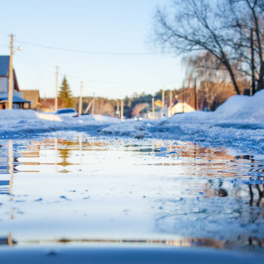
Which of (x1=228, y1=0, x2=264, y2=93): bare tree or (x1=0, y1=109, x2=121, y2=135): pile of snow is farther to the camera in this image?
(x1=228, y1=0, x2=264, y2=93): bare tree

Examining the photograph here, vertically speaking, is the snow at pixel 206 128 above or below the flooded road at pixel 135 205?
above

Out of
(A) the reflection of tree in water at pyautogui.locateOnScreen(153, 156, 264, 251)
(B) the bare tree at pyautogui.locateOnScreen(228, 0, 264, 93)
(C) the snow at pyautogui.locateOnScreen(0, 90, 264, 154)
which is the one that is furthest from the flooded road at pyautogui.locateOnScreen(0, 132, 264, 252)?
(B) the bare tree at pyautogui.locateOnScreen(228, 0, 264, 93)

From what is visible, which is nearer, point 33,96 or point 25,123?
point 25,123

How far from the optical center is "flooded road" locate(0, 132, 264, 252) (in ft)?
8.96

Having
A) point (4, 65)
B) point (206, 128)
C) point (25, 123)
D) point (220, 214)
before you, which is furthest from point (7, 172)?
point (4, 65)

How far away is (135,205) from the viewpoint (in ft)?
12.0

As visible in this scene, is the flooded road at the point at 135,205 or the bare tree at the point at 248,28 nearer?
the flooded road at the point at 135,205

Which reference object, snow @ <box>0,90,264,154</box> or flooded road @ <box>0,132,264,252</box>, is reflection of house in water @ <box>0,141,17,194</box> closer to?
flooded road @ <box>0,132,264,252</box>

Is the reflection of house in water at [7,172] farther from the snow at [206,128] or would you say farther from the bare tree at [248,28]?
the bare tree at [248,28]

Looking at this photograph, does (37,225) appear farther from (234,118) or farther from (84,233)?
(234,118)

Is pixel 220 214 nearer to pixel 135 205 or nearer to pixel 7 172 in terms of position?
pixel 135 205

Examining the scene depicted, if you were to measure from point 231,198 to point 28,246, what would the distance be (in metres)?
2.15

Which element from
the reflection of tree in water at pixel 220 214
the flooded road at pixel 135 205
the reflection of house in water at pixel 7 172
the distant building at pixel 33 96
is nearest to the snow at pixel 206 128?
the flooded road at pixel 135 205

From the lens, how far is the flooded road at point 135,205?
2730 millimetres
